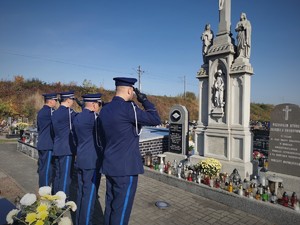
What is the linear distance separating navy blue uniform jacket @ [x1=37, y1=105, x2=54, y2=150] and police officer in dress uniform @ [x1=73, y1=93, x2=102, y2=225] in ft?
6.06

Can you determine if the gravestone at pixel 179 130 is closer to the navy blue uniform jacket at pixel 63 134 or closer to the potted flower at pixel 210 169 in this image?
the potted flower at pixel 210 169

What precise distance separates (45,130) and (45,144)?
1.39 feet

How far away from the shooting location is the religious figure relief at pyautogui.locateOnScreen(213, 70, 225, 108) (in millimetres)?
7925

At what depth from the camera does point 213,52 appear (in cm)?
816

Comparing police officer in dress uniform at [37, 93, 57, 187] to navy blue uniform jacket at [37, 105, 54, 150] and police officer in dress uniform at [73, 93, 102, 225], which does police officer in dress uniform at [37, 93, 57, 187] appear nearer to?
navy blue uniform jacket at [37, 105, 54, 150]

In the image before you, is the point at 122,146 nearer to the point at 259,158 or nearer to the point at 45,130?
the point at 45,130

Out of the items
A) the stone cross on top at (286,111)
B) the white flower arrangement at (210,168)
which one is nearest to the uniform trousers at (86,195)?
the white flower arrangement at (210,168)

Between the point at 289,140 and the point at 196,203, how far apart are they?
313 cm

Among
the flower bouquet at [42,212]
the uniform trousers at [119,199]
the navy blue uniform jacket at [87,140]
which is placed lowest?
the uniform trousers at [119,199]

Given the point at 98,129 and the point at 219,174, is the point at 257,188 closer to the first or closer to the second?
the point at 219,174

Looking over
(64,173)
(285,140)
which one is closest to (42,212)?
(64,173)

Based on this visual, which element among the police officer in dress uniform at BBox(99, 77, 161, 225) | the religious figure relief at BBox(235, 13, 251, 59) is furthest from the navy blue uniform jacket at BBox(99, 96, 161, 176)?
the religious figure relief at BBox(235, 13, 251, 59)

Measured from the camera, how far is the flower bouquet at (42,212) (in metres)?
1.92

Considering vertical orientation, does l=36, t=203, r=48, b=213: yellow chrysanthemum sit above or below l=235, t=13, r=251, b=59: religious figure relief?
below
